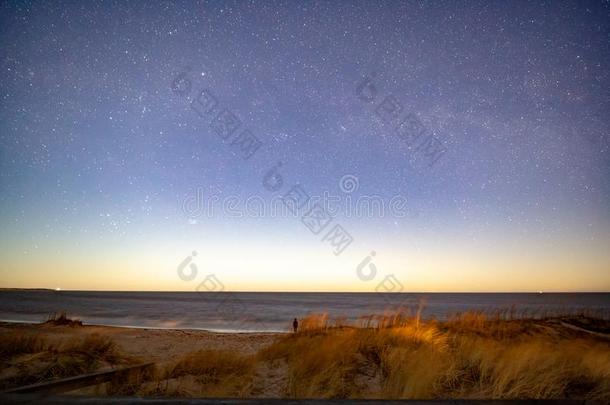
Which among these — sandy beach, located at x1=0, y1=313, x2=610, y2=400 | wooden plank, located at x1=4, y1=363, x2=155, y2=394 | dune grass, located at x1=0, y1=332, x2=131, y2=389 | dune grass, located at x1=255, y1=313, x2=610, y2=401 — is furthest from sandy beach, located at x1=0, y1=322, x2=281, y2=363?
dune grass, located at x1=255, y1=313, x2=610, y2=401

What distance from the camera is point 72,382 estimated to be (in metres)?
5.20

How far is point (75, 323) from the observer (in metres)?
23.5

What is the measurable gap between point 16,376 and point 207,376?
3.35 m

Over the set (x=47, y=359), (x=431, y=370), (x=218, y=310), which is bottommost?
(x=218, y=310)

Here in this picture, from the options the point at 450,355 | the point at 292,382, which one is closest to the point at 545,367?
the point at 450,355

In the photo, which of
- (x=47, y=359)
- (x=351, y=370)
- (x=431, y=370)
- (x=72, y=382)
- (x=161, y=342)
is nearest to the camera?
(x=72, y=382)

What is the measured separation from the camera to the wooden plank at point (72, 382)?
4401 mm

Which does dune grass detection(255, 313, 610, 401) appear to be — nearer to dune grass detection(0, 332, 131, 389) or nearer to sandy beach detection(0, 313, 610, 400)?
sandy beach detection(0, 313, 610, 400)

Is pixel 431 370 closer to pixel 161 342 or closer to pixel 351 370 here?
pixel 351 370

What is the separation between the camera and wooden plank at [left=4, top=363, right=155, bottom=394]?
4401mm

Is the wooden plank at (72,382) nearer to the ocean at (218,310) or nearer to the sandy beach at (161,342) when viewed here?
the sandy beach at (161,342)

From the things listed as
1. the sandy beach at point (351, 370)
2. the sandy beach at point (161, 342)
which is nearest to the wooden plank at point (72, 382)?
the sandy beach at point (351, 370)

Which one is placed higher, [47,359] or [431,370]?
[431,370]

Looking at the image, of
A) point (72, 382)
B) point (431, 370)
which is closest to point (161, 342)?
point (72, 382)
